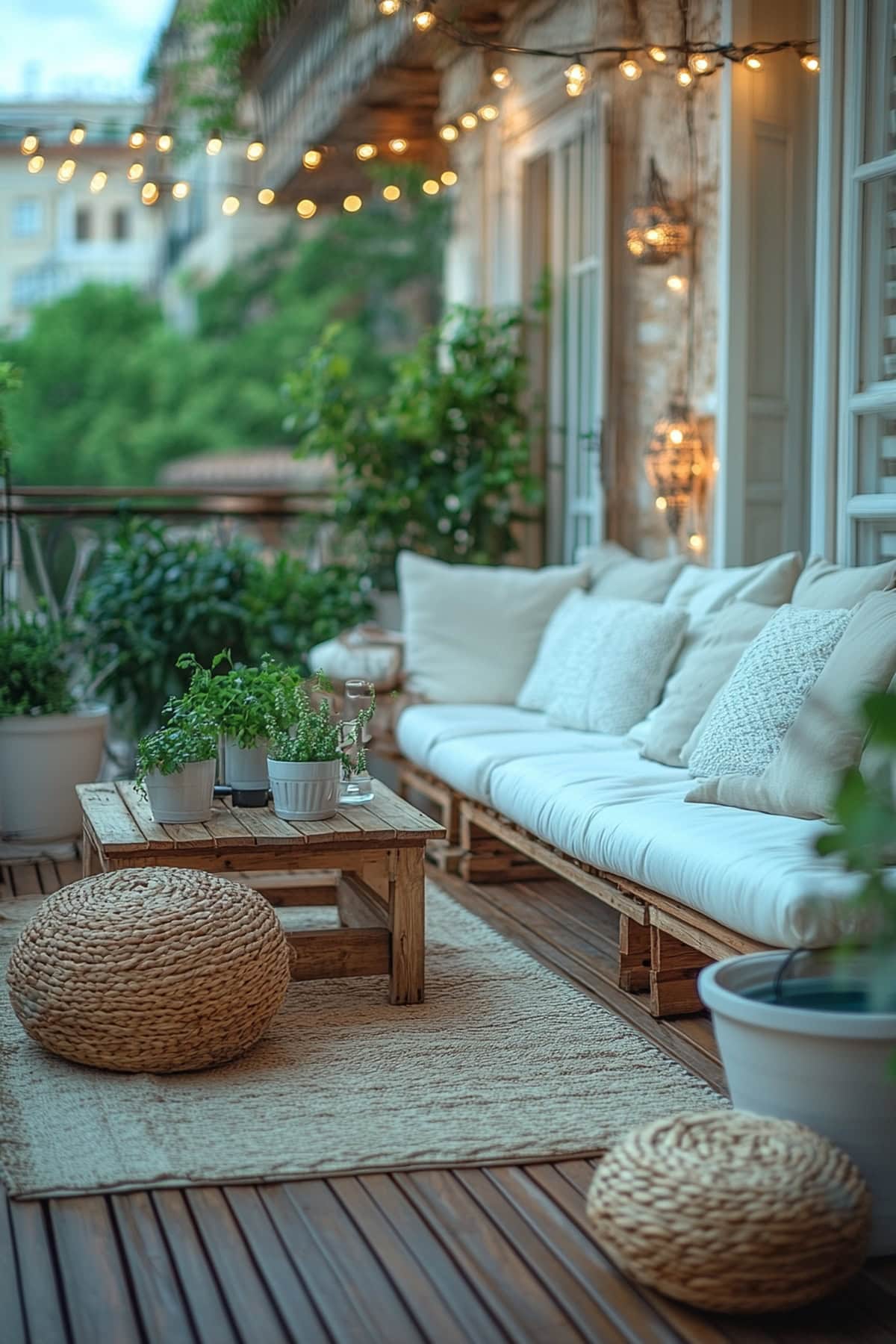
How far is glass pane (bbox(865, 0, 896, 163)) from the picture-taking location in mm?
3791

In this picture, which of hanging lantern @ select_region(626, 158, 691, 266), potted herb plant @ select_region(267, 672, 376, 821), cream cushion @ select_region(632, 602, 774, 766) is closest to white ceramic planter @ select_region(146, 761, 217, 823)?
Answer: potted herb plant @ select_region(267, 672, 376, 821)

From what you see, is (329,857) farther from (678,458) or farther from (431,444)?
(431,444)

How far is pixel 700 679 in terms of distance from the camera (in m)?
3.90

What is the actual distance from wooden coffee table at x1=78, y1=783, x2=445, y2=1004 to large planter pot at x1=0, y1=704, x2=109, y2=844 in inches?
58.9

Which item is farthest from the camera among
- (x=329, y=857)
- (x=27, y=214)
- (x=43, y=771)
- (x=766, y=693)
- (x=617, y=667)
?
(x=27, y=214)

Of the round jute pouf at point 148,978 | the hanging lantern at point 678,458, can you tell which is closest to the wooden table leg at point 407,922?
the round jute pouf at point 148,978

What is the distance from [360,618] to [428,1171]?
12.5 feet

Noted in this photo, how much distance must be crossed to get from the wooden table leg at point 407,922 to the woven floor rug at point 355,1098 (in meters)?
0.06

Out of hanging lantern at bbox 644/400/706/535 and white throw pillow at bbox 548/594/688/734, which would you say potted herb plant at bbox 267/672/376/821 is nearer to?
white throw pillow at bbox 548/594/688/734

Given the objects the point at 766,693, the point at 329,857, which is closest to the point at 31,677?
the point at 329,857

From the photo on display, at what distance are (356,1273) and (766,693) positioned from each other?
171 cm

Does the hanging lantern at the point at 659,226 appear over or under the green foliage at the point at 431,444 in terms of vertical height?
over

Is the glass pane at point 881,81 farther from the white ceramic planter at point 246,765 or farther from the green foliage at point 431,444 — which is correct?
the green foliage at point 431,444

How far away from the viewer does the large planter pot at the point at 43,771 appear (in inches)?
189
